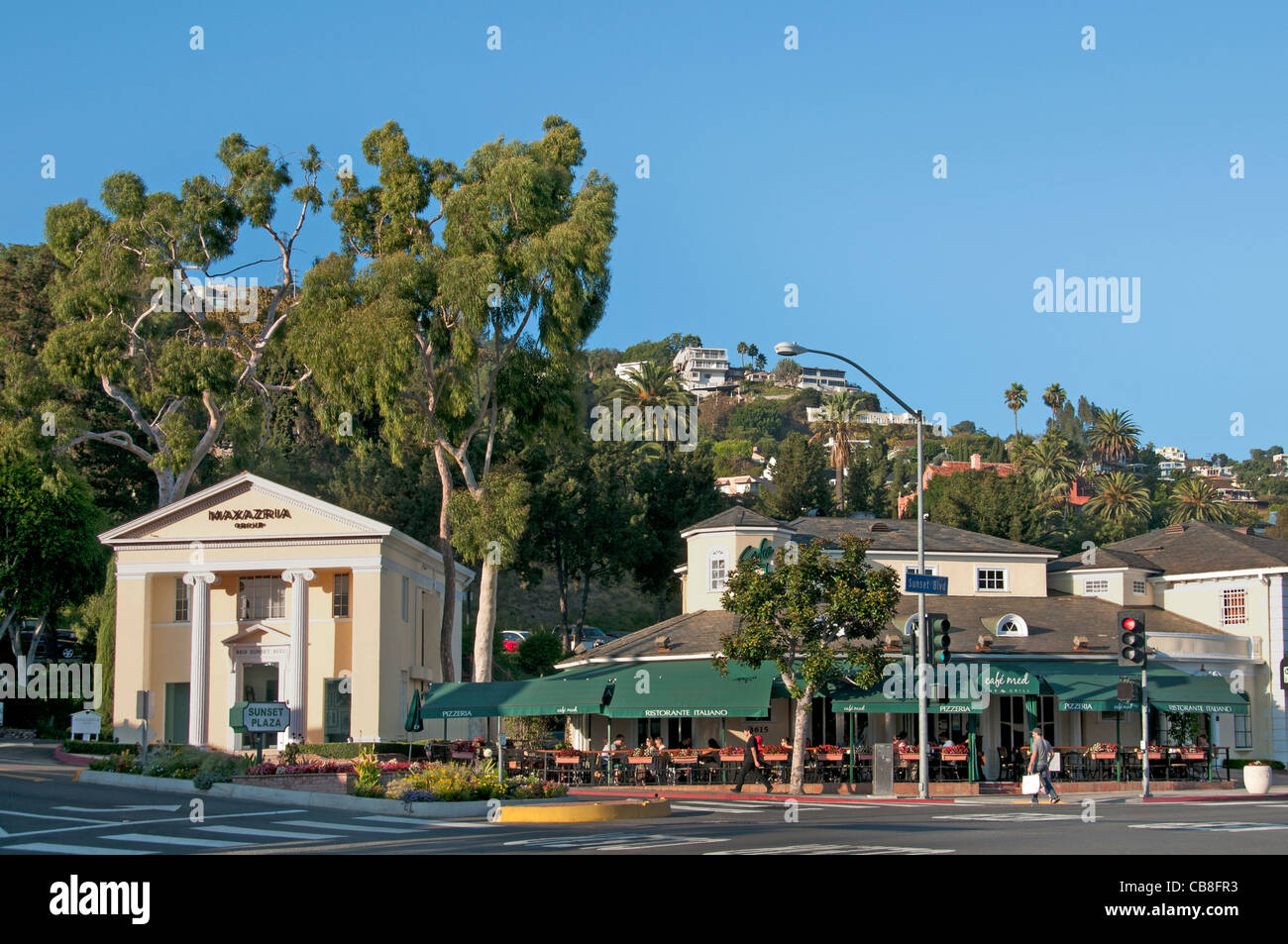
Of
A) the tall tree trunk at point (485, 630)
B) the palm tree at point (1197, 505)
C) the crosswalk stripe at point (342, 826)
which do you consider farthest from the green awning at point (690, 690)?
the palm tree at point (1197, 505)

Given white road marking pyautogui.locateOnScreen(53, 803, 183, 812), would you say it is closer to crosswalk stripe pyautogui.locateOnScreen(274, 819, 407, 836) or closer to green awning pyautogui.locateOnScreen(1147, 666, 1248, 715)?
crosswalk stripe pyautogui.locateOnScreen(274, 819, 407, 836)

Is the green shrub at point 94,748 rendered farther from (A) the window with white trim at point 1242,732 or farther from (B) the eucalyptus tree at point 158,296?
(A) the window with white trim at point 1242,732

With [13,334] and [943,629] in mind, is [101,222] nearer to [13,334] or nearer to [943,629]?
[13,334]

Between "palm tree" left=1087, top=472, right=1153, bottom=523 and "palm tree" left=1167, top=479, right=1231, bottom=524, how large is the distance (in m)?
3.10

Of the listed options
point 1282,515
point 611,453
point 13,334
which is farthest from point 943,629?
point 1282,515

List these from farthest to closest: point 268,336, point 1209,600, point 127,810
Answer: point 268,336, point 1209,600, point 127,810

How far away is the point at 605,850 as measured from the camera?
55.1 feet

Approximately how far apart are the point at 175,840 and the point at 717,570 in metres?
Result: 27.7

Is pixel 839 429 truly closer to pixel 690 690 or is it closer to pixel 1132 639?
pixel 690 690

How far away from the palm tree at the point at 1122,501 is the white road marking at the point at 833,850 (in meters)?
109

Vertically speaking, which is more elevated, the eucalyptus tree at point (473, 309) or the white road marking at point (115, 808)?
the eucalyptus tree at point (473, 309)

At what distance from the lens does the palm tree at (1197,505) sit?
124500 mm

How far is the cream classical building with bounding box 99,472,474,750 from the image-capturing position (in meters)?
44.3
